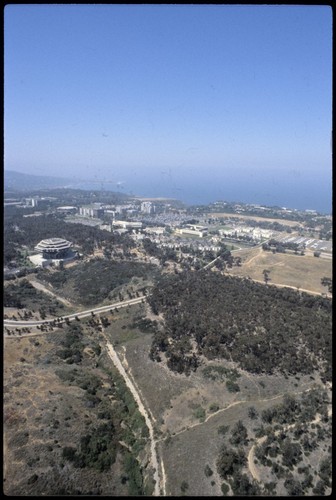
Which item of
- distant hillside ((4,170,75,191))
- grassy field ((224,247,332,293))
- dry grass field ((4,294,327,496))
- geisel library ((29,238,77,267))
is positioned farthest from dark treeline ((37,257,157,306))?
distant hillside ((4,170,75,191))

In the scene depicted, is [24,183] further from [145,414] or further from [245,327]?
[145,414]

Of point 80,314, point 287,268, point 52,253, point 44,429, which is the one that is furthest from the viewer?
point 52,253

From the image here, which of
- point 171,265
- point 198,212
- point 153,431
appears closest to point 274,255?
point 171,265

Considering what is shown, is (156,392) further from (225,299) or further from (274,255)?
(274,255)

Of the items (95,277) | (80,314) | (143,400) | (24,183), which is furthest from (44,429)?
(24,183)

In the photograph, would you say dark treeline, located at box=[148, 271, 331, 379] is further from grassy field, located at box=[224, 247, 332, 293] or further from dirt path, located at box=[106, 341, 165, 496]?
grassy field, located at box=[224, 247, 332, 293]

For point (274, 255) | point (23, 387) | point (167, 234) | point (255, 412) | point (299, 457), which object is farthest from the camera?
point (167, 234)
